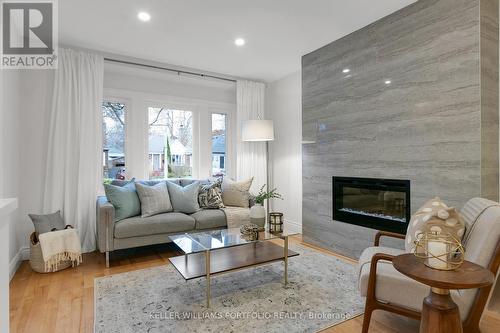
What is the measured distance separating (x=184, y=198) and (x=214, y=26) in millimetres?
2047

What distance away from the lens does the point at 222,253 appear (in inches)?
106

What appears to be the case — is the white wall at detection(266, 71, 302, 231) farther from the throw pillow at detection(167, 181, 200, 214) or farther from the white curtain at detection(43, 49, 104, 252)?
the white curtain at detection(43, 49, 104, 252)

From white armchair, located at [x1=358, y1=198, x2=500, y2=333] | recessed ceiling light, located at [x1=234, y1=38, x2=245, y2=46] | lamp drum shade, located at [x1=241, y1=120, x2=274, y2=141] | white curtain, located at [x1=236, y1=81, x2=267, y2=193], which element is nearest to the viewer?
white armchair, located at [x1=358, y1=198, x2=500, y2=333]

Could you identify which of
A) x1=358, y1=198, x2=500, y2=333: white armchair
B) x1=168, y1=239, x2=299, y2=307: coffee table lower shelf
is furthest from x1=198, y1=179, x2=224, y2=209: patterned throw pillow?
x1=358, y1=198, x2=500, y2=333: white armchair

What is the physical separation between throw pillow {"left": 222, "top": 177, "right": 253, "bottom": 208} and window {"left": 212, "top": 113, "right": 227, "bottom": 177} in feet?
2.75

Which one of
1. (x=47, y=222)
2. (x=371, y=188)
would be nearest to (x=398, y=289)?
(x=371, y=188)

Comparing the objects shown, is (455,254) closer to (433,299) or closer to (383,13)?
(433,299)

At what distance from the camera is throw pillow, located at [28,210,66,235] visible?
2928mm

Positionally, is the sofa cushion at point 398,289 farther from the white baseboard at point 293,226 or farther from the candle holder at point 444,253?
the white baseboard at point 293,226

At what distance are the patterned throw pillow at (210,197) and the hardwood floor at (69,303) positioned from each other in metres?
0.90

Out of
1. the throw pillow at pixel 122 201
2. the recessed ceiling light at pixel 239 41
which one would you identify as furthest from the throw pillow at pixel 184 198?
the recessed ceiling light at pixel 239 41

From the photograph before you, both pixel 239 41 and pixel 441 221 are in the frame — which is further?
pixel 239 41

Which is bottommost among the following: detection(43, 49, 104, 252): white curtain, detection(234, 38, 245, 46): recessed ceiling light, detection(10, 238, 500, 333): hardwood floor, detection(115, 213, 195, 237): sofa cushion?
detection(10, 238, 500, 333): hardwood floor

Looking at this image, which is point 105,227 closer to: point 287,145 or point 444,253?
point 287,145
